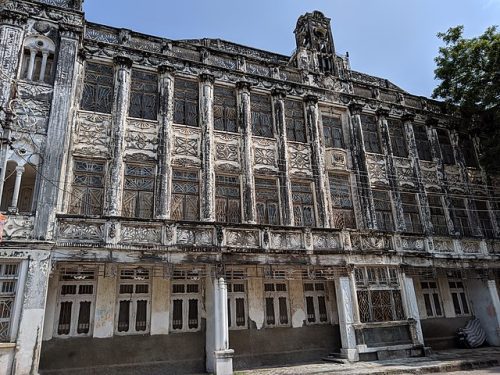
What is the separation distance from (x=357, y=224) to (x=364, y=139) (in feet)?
12.9

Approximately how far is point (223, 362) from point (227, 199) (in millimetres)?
5213

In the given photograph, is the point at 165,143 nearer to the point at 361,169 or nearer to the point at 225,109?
the point at 225,109

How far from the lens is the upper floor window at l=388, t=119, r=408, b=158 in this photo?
658 inches

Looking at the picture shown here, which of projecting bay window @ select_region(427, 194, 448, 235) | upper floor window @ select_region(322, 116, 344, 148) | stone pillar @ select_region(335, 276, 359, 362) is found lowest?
stone pillar @ select_region(335, 276, 359, 362)

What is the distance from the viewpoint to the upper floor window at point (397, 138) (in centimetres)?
1670

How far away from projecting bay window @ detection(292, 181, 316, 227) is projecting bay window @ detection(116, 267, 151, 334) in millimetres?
5674

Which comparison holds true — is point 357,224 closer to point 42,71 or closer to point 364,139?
point 364,139

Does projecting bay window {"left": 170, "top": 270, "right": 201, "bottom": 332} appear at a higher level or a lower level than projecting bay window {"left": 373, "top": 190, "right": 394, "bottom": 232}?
lower

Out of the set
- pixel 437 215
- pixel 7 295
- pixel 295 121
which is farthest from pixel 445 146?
pixel 7 295

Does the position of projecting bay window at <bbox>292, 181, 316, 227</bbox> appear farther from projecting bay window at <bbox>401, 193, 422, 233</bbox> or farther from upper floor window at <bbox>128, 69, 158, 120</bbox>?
upper floor window at <bbox>128, 69, 158, 120</bbox>

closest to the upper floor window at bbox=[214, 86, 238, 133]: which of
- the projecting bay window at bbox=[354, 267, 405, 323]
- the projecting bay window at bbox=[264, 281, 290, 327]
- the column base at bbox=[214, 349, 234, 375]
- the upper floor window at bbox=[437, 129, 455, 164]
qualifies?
the projecting bay window at bbox=[264, 281, 290, 327]

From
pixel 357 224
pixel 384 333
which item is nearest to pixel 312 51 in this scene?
pixel 357 224

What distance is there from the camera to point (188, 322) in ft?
37.9

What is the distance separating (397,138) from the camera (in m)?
17.0
